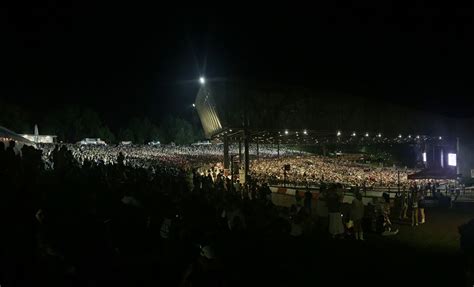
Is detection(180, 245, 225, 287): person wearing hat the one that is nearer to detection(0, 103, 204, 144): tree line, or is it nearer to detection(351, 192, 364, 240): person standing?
detection(351, 192, 364, 240): person standing

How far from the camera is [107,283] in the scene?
227 inches

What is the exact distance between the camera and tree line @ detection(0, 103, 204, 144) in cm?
7710

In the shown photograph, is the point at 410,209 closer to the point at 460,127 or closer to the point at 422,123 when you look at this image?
the point at 460,127

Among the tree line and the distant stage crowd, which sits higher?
the tree line

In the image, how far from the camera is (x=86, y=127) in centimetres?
8925

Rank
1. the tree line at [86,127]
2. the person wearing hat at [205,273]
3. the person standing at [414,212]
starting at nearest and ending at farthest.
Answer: the person wearing hat at [205,273], the person standing at [414,212], the tree line at [86,127]

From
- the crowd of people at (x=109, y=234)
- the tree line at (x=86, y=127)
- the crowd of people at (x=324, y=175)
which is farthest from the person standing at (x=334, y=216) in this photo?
the tree line at (x=86, y=127)

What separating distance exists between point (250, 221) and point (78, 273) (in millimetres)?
5685

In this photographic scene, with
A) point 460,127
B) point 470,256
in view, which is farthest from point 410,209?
point 460,127

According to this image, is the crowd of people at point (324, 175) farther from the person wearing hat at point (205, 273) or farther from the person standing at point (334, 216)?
the person wearing hat at point (205, 273)

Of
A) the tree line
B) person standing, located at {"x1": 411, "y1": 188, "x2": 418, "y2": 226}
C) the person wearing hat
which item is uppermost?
the tree line

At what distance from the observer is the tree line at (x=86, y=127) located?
77.1 metres

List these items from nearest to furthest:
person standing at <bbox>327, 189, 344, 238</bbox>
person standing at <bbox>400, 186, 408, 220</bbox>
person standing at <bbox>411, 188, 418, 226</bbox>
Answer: person standing at <bbox>327, 189, 344, 238</bbox>, person standing at <bbox>411, 188, 418, 226</bbox>, person standing at <bbox>400, 186, 408, 220</bbox>

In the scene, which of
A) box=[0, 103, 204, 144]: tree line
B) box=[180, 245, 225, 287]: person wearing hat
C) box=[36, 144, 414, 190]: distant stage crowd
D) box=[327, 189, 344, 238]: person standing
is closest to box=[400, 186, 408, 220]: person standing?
box=[327, 189, 344, 238]: person standing
